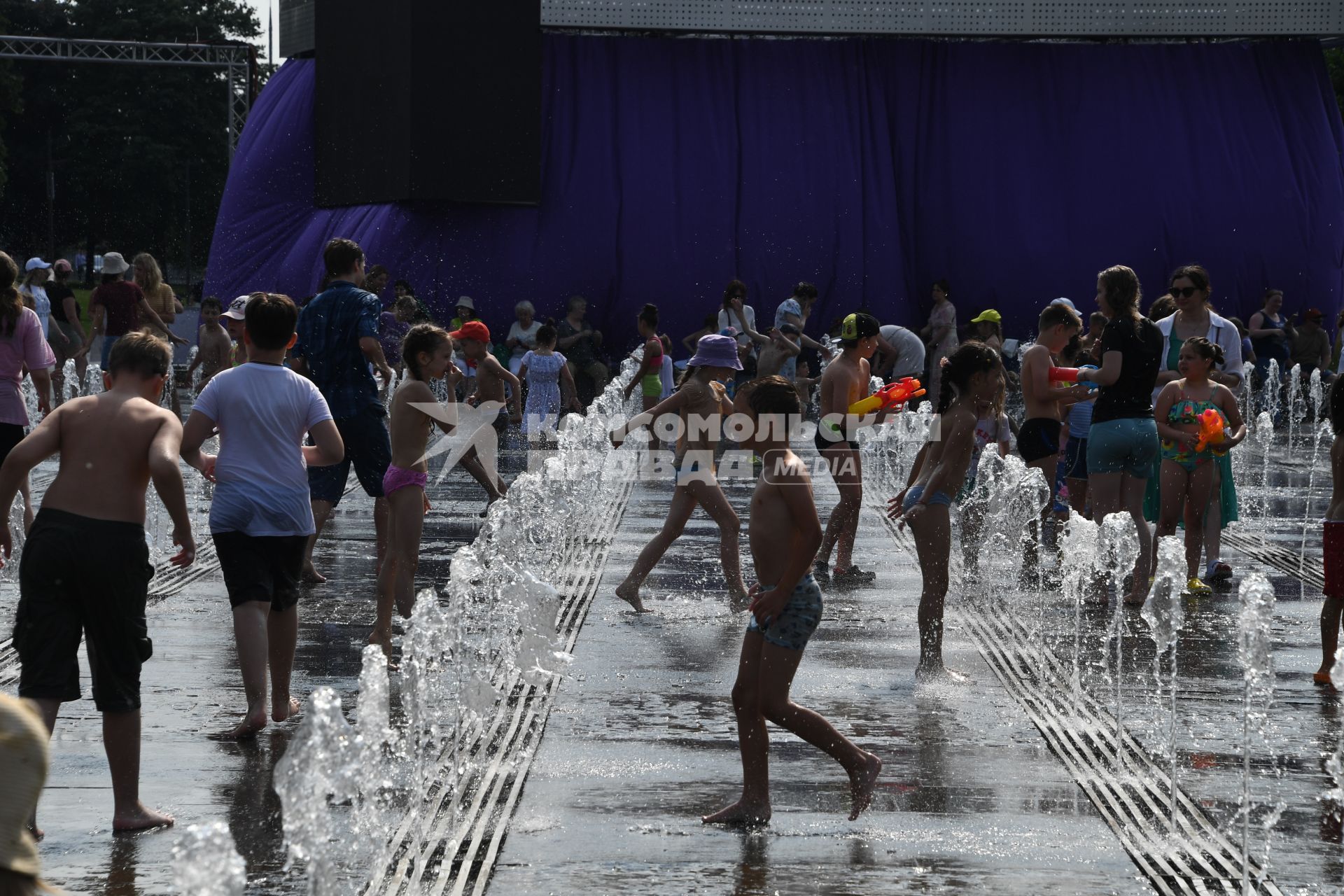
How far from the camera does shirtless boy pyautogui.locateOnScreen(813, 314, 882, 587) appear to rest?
8.95m

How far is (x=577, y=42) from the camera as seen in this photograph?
2273 centimetres

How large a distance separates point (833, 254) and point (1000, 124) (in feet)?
10.2

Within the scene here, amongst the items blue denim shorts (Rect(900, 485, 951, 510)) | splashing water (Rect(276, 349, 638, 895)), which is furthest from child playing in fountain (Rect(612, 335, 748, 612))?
blue denim shorts (Rect(900, 485, 951, 510))

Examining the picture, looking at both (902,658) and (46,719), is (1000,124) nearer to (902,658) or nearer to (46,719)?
(902,658)

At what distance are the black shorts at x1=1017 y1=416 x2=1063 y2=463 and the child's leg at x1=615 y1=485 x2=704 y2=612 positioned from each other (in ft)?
6.87

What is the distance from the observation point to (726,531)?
860 cm

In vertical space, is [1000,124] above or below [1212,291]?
above

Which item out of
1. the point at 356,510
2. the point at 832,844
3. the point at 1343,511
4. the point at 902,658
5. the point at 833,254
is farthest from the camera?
the point at 833,254

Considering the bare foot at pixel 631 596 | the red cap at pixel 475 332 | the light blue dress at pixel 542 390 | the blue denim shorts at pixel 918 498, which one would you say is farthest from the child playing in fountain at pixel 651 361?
the blue denim shorts at pixel 918 498

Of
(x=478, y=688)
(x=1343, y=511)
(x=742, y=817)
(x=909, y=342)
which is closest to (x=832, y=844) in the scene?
(x=742, y=817)

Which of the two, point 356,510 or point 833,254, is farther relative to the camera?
→ point 833,254

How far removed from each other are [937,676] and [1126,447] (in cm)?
221

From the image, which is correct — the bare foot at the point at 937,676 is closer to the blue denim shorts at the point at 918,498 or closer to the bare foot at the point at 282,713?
the blue denim shorts at the point at 918,498

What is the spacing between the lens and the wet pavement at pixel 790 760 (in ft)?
14.9
